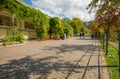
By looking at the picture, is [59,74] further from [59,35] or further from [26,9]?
[59,35]

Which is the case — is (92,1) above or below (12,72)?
above

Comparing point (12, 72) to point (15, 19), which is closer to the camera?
point (12, 72)

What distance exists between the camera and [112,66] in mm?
7668

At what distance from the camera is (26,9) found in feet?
85.3

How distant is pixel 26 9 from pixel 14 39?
7.55 metres

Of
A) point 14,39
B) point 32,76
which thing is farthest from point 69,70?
point 14,39

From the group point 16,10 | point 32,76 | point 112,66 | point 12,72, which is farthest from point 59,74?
point 16,10

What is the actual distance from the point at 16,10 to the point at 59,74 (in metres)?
18.3

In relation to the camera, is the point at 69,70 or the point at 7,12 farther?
the point at 7,12

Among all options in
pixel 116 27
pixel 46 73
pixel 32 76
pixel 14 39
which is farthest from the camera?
pixel 14 39

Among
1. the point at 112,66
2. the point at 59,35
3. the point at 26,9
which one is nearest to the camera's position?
the point at 112,66

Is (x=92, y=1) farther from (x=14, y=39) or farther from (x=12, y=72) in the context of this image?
(x=14, y=39)

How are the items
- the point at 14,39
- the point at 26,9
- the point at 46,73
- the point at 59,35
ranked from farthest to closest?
the point at 59,35 < the point at 26,9 < the point at 14,39 < the point at 46,73

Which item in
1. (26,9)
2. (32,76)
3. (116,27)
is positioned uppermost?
(26,9)
